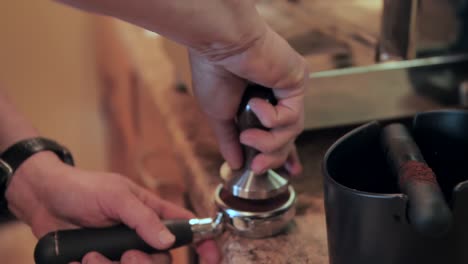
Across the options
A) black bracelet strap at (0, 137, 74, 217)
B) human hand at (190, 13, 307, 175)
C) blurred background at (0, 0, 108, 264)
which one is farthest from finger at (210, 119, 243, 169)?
blurred background at (0, 0, 108, 264)

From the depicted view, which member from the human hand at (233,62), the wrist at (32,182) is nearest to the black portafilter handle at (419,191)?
the human hand at (233,62)

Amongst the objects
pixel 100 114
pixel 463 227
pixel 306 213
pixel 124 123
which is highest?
pixel 463 227

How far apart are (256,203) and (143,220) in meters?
0.11

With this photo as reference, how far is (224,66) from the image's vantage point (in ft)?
1.54

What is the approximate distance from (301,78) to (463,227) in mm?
191

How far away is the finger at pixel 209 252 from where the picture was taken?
0.57m

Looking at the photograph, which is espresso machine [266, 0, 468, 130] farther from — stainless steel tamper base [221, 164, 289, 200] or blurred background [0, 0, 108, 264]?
blurred background [0, 0, 108, 264]

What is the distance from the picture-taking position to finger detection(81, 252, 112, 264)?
1.70 ft

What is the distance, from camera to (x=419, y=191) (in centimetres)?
35

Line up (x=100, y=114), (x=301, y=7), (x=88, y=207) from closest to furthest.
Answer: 1. (x=88, y=207)
2. (x=301, y=7)
3. (x=100, y=114)

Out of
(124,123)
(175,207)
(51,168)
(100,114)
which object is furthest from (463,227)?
(100,114)

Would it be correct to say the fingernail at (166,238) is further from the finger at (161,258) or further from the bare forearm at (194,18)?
the bare forearm at (194,18)

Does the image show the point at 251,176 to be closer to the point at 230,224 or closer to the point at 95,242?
the point at 230,224

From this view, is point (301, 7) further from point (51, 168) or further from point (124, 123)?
point (124, 123)
